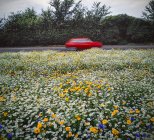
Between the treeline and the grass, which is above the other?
the treeline

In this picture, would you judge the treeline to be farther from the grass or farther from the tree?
the grass

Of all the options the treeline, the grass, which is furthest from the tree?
the grass

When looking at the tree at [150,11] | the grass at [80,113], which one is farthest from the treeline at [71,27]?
the grass at [80,113]

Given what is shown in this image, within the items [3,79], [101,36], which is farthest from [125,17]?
[3,79]

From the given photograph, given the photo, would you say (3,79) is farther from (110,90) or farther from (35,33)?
(35,33)

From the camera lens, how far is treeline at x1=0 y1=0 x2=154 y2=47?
27.2 metres

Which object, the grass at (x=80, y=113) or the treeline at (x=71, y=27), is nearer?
the grass at (x=80, y=113)

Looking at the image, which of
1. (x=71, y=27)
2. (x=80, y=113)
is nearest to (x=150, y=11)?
(x=71, y=27)

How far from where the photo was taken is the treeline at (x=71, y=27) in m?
27.2

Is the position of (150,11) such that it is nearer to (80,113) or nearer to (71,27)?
(71,27)

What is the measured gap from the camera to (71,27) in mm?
28344

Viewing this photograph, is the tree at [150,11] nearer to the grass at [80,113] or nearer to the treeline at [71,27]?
the treeline at [71,27]

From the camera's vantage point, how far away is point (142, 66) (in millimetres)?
9984

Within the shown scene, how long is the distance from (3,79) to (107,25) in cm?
2319
